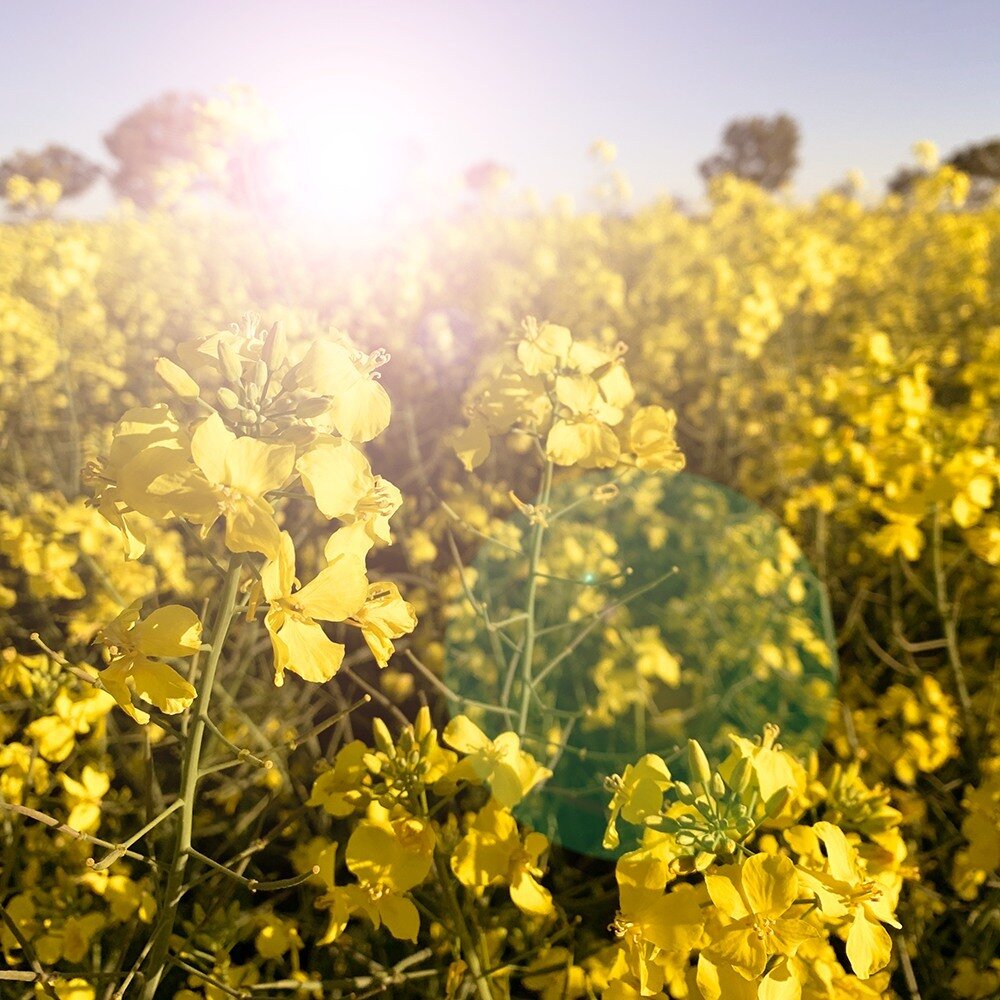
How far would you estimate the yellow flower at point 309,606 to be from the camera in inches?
35.6

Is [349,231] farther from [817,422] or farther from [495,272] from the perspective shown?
[817,422]

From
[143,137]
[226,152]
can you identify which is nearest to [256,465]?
[226,152]

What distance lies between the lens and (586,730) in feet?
10.1

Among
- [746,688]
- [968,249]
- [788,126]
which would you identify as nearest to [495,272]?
[968,249]

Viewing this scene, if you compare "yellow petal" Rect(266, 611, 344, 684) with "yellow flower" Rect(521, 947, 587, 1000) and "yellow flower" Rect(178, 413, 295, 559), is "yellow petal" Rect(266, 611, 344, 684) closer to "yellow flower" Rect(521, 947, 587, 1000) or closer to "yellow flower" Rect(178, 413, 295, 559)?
"yellow flower" Rect(178, 413, 295, 559)

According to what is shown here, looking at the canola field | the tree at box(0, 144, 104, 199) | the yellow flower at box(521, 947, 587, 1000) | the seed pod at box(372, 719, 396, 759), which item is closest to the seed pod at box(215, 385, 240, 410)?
the canola field

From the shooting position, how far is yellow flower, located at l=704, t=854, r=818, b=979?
84 cm

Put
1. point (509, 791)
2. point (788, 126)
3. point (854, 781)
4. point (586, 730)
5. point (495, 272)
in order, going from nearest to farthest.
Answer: point (509, 791) → point (854, 781) → point (586, 730) → point (495, 272) → point (788, 126)

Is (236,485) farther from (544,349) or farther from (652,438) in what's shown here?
(652,438)

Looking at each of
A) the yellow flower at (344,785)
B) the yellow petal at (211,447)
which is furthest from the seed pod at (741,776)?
the yellow petal at (211,447)

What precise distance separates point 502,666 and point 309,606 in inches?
41.0

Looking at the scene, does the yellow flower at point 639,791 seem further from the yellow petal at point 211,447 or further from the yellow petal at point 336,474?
the yellow petal at point 211,447

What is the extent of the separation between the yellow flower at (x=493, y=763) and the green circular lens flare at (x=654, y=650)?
132 cm

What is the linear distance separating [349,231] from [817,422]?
30.6ft
